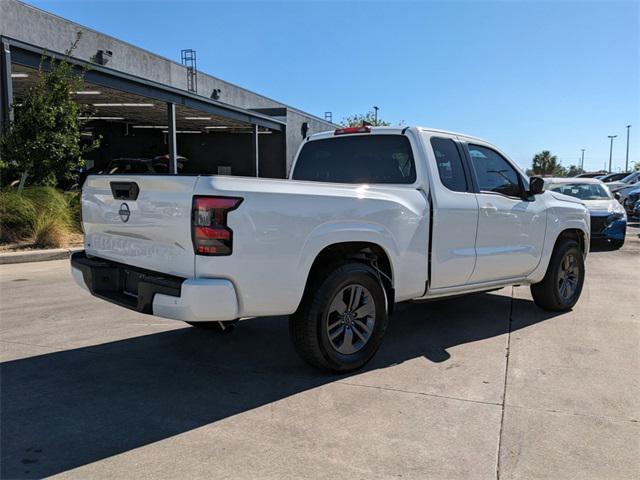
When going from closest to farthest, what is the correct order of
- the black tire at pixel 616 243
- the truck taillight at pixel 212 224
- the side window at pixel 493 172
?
the truck taillight at pixel 212 224 < the side window at pixel 493 172 < the black tire at pixel 616 243

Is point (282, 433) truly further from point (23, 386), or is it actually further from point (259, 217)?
point (23, 386)

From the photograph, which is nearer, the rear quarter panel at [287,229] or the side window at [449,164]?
the rear quarter panel at [287,229]

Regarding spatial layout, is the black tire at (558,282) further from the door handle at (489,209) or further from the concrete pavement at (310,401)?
the door handle at (489,209)

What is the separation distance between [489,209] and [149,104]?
16923mm

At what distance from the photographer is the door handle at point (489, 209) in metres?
5.11

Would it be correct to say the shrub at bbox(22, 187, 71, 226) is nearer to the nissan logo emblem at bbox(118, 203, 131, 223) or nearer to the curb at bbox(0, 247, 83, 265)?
the curb at bbox(0, 247, 83, 265)

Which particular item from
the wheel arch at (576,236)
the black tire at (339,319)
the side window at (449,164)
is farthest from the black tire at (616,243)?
the black tire at (339,319)

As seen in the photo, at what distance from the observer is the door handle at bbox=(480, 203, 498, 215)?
5109mm

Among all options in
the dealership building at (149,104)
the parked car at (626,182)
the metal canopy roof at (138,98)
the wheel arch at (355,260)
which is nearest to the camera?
the wheel arch at (355,260)

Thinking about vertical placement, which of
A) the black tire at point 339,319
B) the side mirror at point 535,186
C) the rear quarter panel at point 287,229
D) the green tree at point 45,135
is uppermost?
the green tree at point 45,135

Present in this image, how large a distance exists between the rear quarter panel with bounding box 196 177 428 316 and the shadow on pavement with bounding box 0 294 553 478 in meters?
0.71

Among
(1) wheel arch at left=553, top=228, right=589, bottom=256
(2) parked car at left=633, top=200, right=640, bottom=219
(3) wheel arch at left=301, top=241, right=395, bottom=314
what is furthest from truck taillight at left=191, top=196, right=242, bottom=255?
(2) parked car at left=633, top=200, right=640, bottom=219

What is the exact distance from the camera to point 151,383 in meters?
3.95

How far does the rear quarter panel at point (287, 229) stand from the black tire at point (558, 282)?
2.66m
